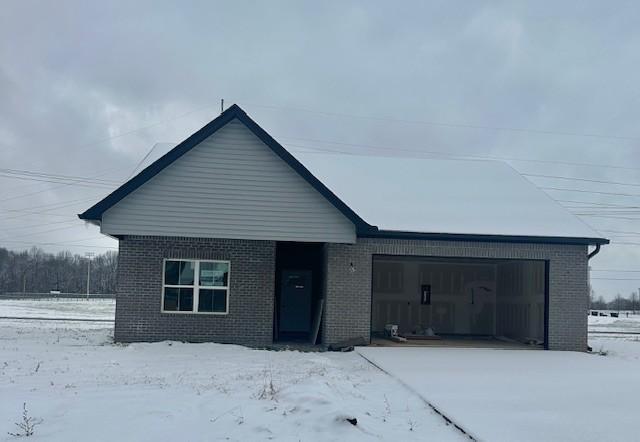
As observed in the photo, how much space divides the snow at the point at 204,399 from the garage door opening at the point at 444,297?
9294mm

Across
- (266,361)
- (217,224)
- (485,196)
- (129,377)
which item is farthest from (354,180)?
(129,377)

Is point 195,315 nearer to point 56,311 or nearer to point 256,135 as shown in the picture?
point 256,135

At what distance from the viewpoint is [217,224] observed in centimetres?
1644

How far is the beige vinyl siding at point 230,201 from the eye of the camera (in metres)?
16.3

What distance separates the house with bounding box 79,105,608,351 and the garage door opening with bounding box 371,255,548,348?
3.04m

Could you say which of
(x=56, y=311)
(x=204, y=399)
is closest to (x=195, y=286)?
(x=204, y=399)

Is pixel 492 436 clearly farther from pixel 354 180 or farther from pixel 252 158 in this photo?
pixel 354 180

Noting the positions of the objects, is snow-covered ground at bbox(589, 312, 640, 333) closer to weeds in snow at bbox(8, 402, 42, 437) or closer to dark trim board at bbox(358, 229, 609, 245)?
dark trim board at bbox(358, 229, 609, 245)

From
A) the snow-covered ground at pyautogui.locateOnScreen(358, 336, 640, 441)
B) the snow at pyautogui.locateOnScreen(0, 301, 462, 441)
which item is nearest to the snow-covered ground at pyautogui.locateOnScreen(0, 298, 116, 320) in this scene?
the snow at pyautogui.locateOnScreen(0, 301, 462, 441)

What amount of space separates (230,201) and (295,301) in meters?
6.16

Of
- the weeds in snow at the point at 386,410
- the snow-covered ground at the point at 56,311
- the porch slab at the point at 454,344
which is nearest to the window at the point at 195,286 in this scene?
the porch slab at the point at 454,344

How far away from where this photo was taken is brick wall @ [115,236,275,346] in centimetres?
1734

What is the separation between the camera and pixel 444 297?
24297 mm

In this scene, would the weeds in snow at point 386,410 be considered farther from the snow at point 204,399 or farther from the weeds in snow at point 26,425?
the weeds in snow at point 26,425
